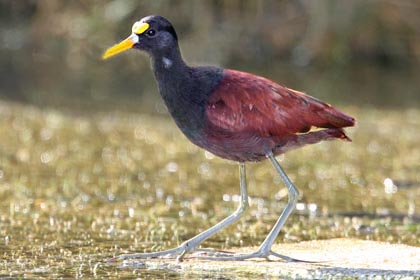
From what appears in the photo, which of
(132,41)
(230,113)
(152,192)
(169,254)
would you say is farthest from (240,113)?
(152,192)

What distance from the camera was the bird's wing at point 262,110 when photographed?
590cm

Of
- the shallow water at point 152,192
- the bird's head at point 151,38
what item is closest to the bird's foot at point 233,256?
the shallow water at point 152,192

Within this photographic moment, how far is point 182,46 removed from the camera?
64.6 ft

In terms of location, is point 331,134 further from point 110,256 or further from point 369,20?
point 369,20

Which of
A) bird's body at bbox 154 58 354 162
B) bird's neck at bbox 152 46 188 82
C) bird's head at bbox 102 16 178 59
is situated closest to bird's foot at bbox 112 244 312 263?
bird's body at bbox 154 58 354 162

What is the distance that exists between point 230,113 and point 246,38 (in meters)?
14.5

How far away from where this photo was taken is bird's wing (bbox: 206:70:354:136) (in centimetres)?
590

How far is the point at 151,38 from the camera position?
6.09 meters

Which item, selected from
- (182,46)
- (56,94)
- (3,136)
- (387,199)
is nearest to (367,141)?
(387,199)

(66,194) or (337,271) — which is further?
(66,194)

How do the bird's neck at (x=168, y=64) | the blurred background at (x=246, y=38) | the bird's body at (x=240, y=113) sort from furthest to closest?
1. the blurred background at (x=246, y=38)
2. the bird's neck at (x=168, y=64)
3. the bird's body at (x=240, y=113)

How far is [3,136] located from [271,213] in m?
4.09

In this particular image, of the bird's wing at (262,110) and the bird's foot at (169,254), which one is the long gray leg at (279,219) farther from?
the bird's foot at (169,254)

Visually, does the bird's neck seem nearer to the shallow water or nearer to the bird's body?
the bird's body
